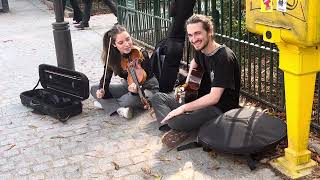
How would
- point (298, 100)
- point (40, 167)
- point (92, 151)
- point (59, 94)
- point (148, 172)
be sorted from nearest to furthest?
point (298, 100) → point (148, 172) → point (40, 167) → point (92, 151) → point (59, 94)

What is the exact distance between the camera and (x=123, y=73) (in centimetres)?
492

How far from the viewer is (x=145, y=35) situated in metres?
7.58

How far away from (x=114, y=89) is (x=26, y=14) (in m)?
10.9

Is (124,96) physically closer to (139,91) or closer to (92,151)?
(139,91)

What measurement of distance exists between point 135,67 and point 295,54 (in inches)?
84.0

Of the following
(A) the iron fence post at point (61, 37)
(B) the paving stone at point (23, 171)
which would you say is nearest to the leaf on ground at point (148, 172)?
(B) the paving stone at point (23, 171)

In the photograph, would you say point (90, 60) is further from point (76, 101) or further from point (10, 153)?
point (10, 153)

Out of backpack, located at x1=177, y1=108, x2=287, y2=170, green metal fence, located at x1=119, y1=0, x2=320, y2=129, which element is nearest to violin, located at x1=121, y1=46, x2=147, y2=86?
green metal fence, located at x1=119, y1=0, x2=320, y2=129

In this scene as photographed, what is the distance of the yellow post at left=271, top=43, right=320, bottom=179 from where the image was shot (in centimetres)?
306

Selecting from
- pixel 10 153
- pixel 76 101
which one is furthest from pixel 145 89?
pixel 10 153

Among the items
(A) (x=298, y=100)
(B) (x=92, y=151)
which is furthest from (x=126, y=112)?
(A) (x=298, y=100)

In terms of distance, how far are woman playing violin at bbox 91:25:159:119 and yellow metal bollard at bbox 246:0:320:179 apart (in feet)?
5.68

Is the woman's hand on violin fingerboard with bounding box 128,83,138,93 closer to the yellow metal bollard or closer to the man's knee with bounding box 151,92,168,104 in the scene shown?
the man's knee with bounding box 151,92,168,104

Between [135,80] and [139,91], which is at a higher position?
[135,80]
